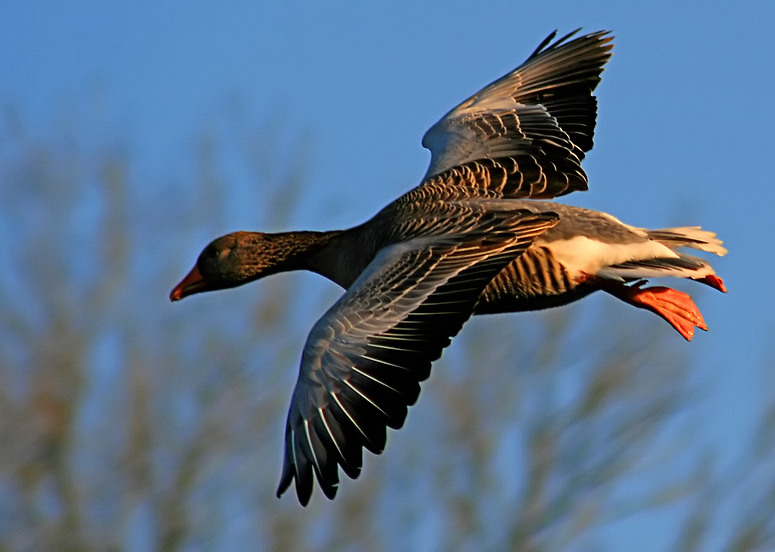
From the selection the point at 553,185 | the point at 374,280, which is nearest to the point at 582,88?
the point at 553,185

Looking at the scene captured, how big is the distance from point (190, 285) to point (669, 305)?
10.5 ft

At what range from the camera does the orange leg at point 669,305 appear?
7148 mm

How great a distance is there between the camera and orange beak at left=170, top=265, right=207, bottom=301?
8.08 meters

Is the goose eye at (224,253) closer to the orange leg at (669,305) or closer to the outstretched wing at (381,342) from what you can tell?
the outstretched wing at (381,342)

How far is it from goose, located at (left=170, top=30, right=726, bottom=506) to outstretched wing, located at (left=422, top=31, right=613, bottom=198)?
0.01 m

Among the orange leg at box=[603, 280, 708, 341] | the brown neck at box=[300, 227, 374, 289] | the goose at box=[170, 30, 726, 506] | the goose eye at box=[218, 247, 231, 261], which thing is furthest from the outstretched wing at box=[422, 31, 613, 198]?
the goose eye at box=[218, 247, 231, 261]

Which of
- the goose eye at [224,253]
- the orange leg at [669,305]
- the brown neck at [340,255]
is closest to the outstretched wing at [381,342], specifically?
the brown neck at [340,255]

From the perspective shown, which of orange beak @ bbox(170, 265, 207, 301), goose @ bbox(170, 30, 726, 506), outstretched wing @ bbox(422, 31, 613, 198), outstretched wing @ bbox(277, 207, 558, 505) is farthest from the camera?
orange beak @ bbox(170, 265, 207, 301)

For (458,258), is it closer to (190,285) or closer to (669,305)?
(669,305)

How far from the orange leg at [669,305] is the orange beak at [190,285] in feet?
9.20

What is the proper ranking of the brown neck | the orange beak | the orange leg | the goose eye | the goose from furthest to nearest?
the orange beak
the goose eye
the orange leg
the brown neck
the goose

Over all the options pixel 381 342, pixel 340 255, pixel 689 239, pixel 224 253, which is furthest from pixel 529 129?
pixel 381 342

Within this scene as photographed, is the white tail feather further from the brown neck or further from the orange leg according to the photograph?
the brown neck

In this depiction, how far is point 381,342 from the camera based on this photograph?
18.5ft
